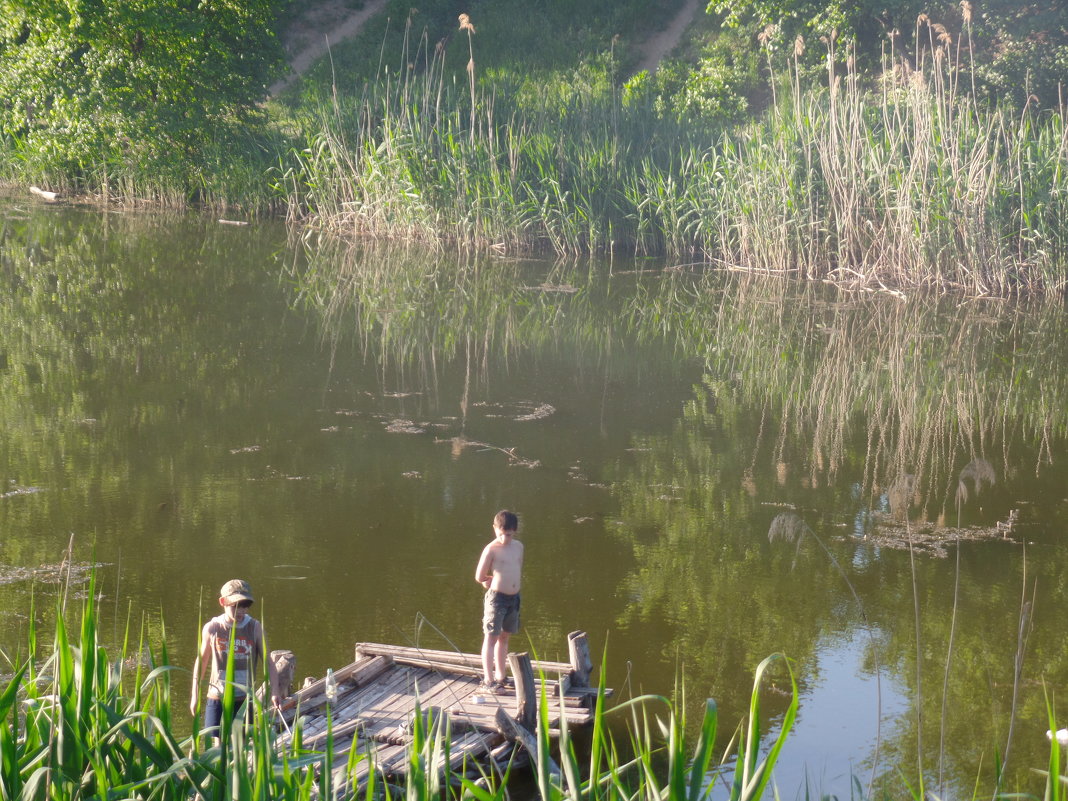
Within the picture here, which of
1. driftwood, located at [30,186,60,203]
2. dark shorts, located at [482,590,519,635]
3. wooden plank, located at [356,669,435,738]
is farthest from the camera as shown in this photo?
driftwood, located at [30,186,60,203]

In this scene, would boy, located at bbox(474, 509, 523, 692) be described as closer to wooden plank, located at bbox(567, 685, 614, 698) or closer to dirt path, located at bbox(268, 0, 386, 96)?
wooden plank, located at bbox(567, 685, 614, 698)

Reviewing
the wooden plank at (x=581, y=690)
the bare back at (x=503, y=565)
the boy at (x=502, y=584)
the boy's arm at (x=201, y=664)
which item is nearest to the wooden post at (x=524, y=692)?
the wooden plank at (x=581, y=690)

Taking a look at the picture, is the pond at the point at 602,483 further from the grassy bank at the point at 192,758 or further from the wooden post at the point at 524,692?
the wooden post at the point at 524,692

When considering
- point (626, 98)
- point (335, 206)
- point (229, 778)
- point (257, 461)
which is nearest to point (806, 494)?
point (257, 461)

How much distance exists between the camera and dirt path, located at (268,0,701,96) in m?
33.3

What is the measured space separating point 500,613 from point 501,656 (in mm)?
199

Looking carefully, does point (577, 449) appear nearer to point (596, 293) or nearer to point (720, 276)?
point (596, 293)

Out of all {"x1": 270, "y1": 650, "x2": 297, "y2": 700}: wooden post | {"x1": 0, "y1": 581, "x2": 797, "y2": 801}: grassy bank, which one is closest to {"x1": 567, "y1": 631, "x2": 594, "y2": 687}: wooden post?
{"x1": 270, "y1": 650, "x2": 297, "y2": 700}: wooden post

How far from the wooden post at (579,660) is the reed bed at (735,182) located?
11843mm

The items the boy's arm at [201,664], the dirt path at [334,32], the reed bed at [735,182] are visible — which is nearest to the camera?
the boy's arm at [201,664]

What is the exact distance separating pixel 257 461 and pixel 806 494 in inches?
157

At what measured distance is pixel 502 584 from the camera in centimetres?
557

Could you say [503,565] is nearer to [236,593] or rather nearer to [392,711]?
[392,711]

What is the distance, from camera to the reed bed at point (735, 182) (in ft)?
51.3
